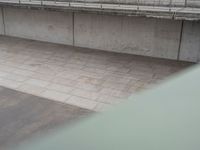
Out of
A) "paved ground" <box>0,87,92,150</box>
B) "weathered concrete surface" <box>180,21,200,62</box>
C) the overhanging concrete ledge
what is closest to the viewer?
"paved ground" <box>0,87,92,150</box>

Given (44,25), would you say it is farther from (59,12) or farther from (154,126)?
(154,126)

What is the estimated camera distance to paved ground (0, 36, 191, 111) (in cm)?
502

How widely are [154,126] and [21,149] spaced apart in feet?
6.51

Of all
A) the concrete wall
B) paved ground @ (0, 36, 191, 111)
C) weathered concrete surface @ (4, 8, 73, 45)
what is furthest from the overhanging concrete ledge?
paved ground @ (0, 36, 191, 111)

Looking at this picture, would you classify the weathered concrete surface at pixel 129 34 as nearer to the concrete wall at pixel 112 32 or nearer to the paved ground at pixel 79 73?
the concrete wall at pixel 112 32

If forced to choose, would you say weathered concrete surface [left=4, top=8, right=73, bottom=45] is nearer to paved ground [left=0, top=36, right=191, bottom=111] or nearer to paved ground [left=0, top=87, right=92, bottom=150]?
paved ground [left=0, top=36, right=191, bottom=111]

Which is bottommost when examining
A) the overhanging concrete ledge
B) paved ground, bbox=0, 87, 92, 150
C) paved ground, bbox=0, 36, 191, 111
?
paved ground, bbox=0, 87, 92, 150

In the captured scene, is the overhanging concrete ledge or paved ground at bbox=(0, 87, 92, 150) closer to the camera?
paved ground at bbox=(0, 87, 92, 150)

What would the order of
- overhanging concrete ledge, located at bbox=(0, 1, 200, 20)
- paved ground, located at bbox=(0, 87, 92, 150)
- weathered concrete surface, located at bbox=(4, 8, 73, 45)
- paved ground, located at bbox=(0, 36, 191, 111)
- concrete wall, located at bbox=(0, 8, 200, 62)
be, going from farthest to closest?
weathered concrete surface, located at bbox=(4, 8, 73, 45)
concrete wall, located at bbox=(0, 8, 200, 62)
overhanging concrete ledge, located at bbox=(0, 1, 200, 20)
paved ground, located at bbox=(0, 36, 191, 111)
paved ground, located at bbox=(0, 87, 92, 150)

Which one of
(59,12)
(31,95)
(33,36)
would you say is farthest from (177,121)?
(33,36)

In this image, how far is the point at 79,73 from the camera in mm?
6070

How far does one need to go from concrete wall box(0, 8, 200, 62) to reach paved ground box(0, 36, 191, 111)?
0.28 metres

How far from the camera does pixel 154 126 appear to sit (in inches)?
147

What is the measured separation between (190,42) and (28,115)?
459cm
